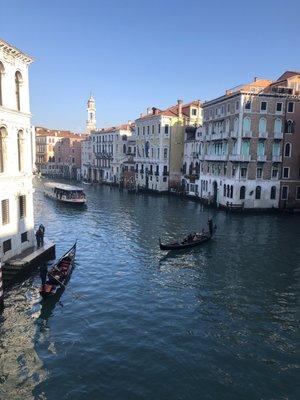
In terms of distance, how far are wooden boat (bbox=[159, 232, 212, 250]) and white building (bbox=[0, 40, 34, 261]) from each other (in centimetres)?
834

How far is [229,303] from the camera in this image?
16.1m

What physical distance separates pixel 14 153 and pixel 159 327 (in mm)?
11175

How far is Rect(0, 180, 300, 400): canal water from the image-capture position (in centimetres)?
1048

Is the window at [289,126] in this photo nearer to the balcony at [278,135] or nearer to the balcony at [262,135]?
the balcony at [278,135]

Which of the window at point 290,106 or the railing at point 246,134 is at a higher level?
the window at point 290,106

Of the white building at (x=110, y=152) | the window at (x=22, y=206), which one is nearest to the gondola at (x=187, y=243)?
the window at (x=22, y=206)

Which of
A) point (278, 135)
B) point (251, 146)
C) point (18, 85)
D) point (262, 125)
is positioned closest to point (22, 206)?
point (18, 85)

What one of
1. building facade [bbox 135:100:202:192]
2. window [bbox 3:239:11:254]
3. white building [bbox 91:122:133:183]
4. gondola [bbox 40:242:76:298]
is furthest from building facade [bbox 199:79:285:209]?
white building [bbox 91:122:133:183]

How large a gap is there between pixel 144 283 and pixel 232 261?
6.60 metres

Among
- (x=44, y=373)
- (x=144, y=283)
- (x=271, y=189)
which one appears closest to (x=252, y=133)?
(x=271, y=189)

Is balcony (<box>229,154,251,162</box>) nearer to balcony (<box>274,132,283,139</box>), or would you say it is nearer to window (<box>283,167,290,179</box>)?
balcony (<box>274,132,283,139</box>)

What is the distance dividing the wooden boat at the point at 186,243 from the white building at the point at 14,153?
8344mm

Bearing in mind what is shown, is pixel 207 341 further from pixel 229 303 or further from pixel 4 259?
pixel 4 259

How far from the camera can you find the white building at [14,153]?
57.7 feet
